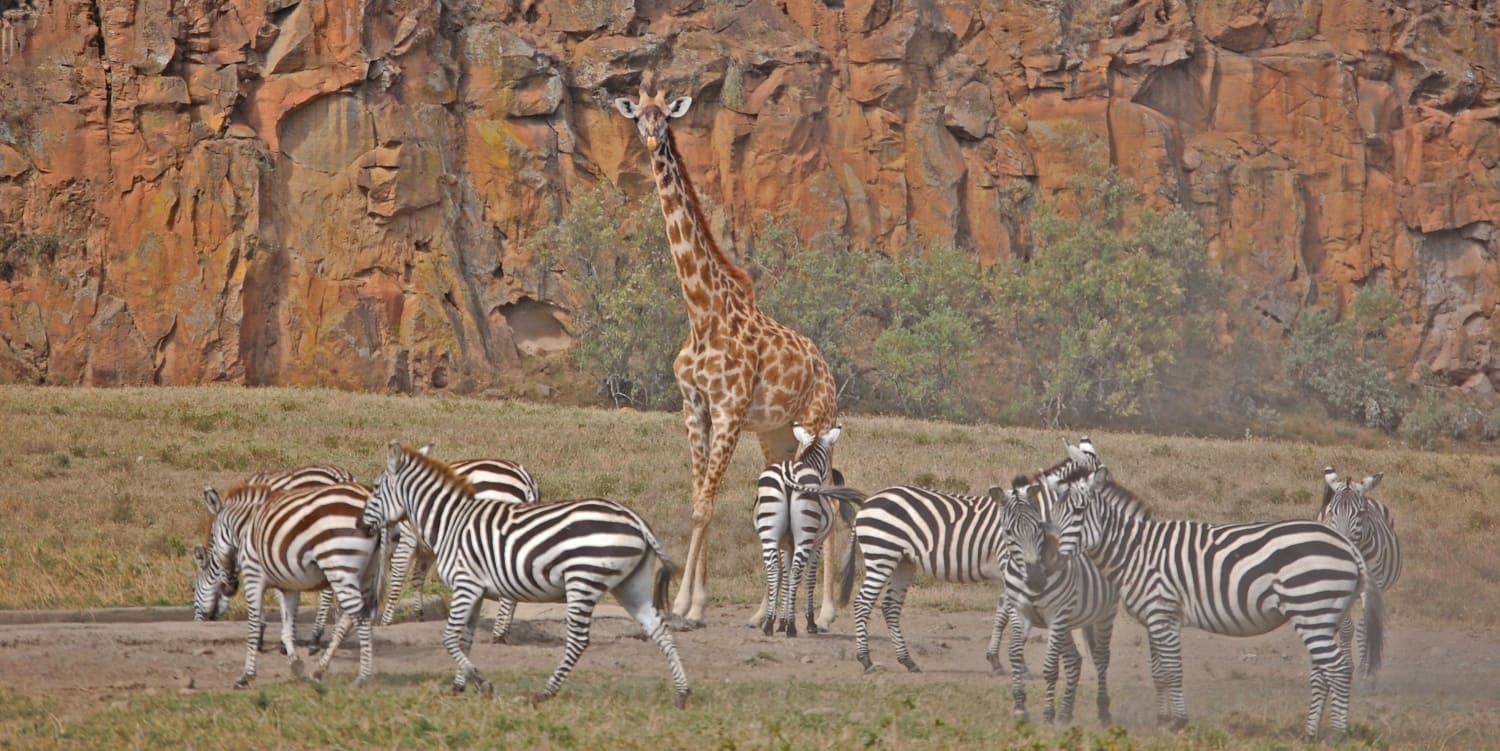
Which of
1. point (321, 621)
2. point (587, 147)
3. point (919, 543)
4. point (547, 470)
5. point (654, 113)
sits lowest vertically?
point (547, 470)

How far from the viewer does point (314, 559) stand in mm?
10172

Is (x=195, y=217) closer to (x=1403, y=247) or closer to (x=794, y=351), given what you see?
(x=794, y=351)

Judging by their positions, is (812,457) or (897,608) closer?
(897,608)

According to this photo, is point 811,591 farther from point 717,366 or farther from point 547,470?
point 547,470

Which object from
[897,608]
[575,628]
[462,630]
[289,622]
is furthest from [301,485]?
[897,608]

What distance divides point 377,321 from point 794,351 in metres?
33.2

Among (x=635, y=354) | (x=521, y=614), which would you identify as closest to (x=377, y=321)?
(x=635, y=354)

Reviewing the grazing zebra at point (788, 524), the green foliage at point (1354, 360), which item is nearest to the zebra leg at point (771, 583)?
the grazing zebra at point (788, 524)

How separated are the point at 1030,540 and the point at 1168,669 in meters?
1.20

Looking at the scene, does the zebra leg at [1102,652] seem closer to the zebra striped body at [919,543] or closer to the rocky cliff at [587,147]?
the zebra striped body at [919,543]

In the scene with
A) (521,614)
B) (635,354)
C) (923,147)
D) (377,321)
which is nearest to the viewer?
(521,614)

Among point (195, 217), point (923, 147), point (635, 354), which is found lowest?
point (635, 354)

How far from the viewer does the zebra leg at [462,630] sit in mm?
9867

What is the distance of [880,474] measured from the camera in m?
22.2
